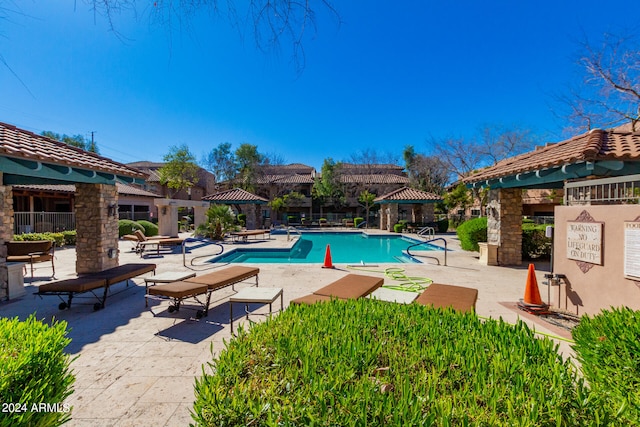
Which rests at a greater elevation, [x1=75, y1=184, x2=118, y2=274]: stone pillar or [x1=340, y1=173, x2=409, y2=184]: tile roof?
[x1=340, y1=173, x2=409, y2=184]: tile roof

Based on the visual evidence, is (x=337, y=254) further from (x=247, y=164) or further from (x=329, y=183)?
(x=247, y=164)

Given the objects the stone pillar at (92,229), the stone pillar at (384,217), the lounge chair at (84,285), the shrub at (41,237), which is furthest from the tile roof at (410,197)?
the shrub at (41,237)

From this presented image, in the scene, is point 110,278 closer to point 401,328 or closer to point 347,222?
point 401,328

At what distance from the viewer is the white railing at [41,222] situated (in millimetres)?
16734

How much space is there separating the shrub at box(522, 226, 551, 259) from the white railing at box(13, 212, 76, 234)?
25.3 metres

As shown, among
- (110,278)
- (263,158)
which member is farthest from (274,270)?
(263,158)

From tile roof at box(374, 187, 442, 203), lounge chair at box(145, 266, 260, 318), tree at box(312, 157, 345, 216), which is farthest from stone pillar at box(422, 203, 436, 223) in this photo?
lounge chair at box(145, 266, 260, 318)

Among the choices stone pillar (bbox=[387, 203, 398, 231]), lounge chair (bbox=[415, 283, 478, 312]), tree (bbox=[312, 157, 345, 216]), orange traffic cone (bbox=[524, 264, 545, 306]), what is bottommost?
orange traffic cone (bbox=[524, 264, 545, 306])

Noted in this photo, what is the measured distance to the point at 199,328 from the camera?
474 centimetres

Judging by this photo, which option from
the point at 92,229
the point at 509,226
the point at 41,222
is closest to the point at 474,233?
the point at 509,226

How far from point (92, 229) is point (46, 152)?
98.2 inches

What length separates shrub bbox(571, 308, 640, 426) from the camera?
Result: 1.82m

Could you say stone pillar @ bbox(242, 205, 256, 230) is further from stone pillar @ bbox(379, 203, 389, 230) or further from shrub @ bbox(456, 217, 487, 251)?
shrub @ bbox(456, 217, 487, 251)

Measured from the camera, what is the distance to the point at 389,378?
5.55 feet
